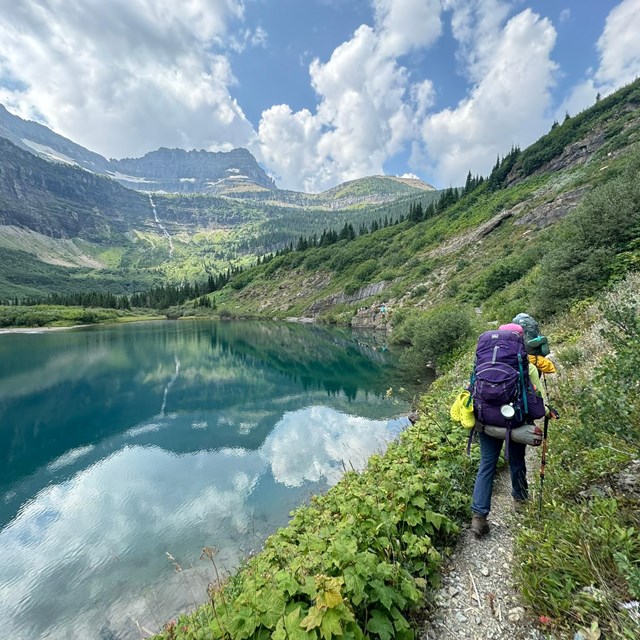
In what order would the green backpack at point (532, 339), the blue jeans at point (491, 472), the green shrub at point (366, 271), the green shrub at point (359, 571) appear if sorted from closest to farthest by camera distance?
the green shrub at point (359, 571) → the blue jeans at point (491, 472) → the green backpack at point (532, 339) → the green shrub at point (366, 271)

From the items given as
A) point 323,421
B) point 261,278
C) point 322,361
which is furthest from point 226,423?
point 261,278

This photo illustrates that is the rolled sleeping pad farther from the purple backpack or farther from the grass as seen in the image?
the grass

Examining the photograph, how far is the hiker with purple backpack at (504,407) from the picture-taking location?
210 inches

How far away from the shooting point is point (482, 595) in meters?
4.45

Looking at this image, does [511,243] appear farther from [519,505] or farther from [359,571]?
[359,571]

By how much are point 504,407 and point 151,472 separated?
19337 mm

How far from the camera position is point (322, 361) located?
148 ft

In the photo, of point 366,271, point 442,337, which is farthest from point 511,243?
point 366,271

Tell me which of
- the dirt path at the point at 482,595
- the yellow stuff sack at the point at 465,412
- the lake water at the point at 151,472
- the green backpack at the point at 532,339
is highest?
the green backpack at the point at 532,339

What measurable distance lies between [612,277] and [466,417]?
15251mm

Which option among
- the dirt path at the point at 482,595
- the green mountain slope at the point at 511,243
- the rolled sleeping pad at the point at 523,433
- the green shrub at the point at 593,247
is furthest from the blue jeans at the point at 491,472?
the green mountain slope at the point at 511,243

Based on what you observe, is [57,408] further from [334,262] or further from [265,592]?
[334,262]

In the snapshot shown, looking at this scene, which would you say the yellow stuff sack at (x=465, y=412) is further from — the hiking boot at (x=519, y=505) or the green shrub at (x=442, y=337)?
the green shrub at (x=442, y=337)

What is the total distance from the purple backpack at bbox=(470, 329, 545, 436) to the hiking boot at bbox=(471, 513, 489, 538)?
4.54ft
